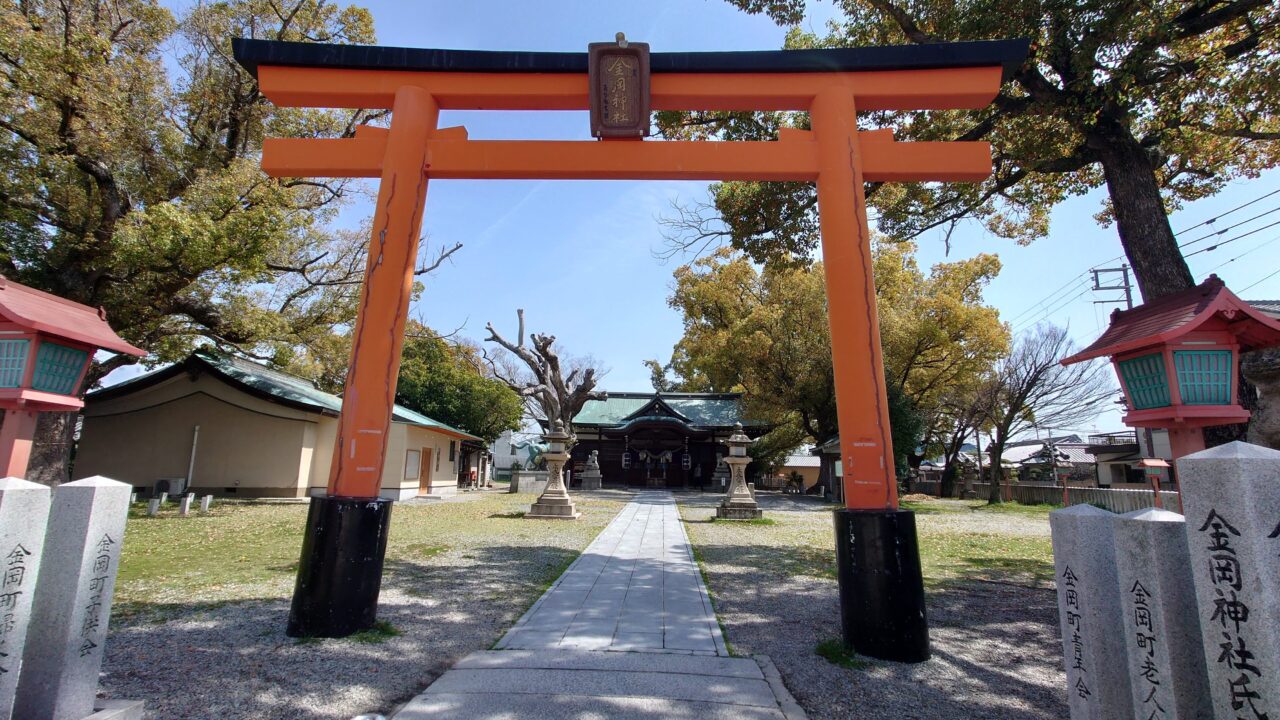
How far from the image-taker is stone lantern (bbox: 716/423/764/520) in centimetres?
1386

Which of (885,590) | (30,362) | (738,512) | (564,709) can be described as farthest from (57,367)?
(738,512)

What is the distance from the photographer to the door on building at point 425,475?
1983 centimetres

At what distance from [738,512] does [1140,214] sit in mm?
10004

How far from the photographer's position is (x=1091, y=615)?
258 centimetres

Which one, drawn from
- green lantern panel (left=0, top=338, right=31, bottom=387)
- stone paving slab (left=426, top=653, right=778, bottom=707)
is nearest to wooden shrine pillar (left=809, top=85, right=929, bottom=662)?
stone paving slab (left=426, top=653, right=778, bottom=707)

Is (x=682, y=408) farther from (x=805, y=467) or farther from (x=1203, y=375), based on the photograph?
(x=1203, y=375)

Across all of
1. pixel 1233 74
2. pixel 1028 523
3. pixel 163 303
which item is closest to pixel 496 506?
pixel 163 303

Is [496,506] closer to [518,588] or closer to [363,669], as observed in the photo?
[518,588]

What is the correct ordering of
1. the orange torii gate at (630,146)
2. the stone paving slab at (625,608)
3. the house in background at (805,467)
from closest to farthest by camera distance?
the stone paving slab at (625,608) → the orange torii gate at (630,146) → the house in background at (805,467)

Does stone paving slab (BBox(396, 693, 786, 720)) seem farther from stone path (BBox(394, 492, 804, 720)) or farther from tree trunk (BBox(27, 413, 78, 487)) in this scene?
tree trunk (BBox(27, 413, 78, 487))

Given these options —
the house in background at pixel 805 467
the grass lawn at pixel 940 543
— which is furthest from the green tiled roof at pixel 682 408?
the house in background at pixel 805 467

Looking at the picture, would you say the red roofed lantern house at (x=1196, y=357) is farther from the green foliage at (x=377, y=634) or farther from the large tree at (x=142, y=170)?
the large tree at (x=142, y=170)

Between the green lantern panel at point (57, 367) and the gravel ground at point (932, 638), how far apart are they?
5285 millimetres

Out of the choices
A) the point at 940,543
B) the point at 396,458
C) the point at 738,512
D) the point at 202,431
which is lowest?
the point at 940,543
